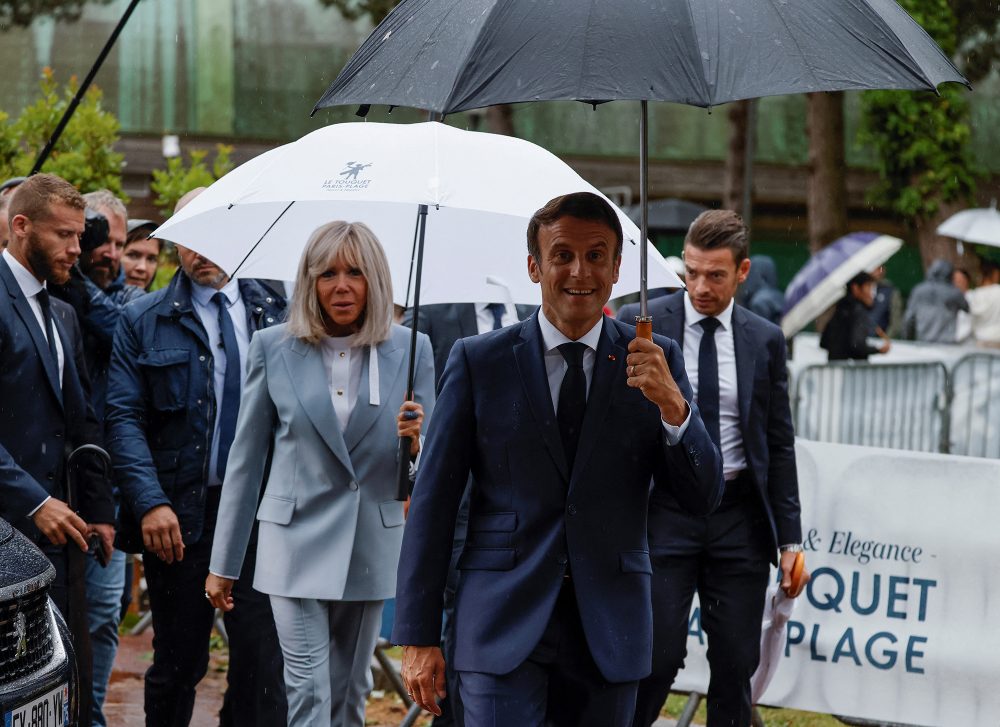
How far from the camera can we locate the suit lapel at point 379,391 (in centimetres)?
595

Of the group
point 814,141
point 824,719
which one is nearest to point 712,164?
point 814,141

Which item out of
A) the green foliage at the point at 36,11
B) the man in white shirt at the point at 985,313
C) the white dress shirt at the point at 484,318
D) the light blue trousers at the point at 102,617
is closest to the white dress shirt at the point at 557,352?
the light blue trousers at the point at 102,617

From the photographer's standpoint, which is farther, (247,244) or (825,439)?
(825,439)

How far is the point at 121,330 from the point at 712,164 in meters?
26.1

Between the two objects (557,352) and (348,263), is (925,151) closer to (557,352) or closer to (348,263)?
(348,263)

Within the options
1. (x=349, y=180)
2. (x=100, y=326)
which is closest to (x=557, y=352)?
(x=349, y=180)

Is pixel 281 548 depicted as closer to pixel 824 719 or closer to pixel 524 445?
pixel 524 445

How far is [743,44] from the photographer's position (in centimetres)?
403

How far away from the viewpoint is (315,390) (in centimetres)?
589

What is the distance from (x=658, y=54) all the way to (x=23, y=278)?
123 inches

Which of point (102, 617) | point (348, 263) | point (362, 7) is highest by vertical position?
point (362, 7)

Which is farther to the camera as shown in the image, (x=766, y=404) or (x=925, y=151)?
(x=925, y=151)

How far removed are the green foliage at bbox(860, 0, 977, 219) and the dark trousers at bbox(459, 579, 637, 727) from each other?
21094 millimetres

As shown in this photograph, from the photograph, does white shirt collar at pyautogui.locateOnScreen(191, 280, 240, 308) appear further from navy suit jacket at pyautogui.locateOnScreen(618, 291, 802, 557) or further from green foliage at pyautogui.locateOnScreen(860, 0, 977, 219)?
green foliage at pyautogui.locateOnScreen(860, 0, 977, 219)
